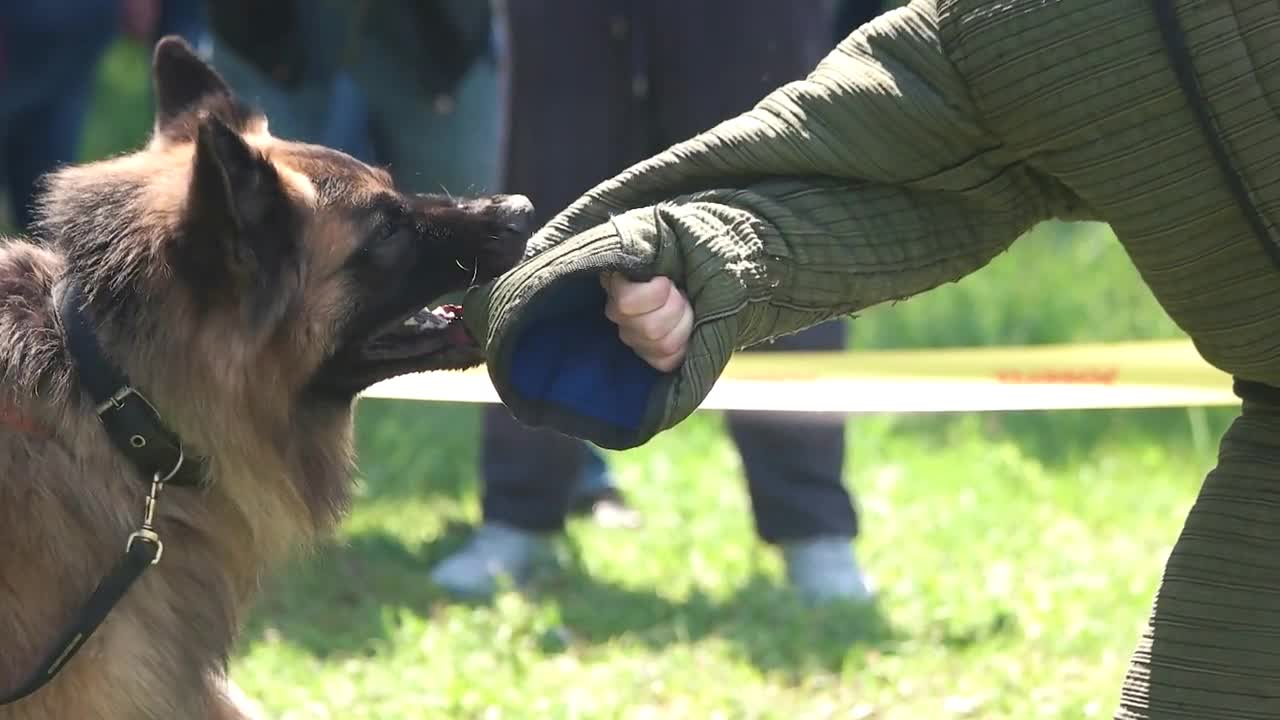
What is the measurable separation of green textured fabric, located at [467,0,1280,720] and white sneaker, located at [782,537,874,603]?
6.20 feet

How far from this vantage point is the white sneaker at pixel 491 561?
4281 millimetres

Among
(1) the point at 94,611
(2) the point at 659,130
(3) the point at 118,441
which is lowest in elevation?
(1) the point at 94,611

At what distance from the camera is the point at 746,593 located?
4.21 metres

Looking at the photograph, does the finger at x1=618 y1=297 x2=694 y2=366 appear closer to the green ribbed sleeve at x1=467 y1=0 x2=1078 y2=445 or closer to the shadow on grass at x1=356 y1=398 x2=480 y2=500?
the green ribbed sleeve at x1=467 y1=0 x2=1078 y2=445

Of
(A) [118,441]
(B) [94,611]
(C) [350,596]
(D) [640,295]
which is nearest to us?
(D) [640,295]

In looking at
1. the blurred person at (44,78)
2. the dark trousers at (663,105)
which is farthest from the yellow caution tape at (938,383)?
the blurred person at (44,78)

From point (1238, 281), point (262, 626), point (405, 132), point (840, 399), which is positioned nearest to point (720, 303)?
point (1238, 281)

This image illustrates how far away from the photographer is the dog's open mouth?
2.69 m

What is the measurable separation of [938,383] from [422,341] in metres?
1.83

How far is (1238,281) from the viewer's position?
2.12 m

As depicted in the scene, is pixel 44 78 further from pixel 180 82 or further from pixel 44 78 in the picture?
pixel 180 82

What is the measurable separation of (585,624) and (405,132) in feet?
6.19

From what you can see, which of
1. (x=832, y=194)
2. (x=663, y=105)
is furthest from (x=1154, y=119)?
(x=663, y=105)

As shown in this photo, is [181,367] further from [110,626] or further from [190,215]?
[110,626]
